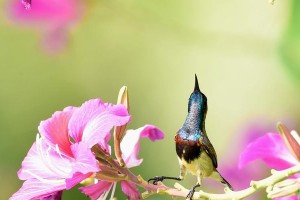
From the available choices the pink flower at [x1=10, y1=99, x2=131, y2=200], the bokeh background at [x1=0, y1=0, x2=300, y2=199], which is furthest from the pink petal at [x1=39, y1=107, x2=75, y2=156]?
the bokeh background at [x1=0, y1=0, x2=300, y2=199]

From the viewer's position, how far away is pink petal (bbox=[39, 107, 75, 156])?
→ 13.5 inches

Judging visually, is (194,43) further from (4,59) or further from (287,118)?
(4,59)

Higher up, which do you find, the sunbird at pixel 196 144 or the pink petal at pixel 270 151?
the sunbird at pixel 196 144

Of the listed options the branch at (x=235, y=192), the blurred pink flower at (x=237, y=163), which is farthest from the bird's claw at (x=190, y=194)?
the blurred pink flower at (x=237, y=163)

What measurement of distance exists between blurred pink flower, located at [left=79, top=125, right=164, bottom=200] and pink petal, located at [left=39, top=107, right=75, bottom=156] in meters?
0.02

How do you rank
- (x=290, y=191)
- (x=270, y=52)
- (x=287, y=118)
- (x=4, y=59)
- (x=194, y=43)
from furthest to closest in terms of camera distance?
(x=4, y=59), (x=194, y=43), (x=270, y=52), (x=287, y=118), (x=290, y=191)

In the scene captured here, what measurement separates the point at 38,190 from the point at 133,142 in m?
0.06

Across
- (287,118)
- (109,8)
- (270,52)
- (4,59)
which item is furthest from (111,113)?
(4,59)

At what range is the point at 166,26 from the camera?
1.18 meters

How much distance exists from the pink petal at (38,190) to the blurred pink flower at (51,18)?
67 cm

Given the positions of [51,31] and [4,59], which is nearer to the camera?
[51,31]

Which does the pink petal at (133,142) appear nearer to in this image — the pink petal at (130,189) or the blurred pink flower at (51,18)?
the pink petal at (130,189)

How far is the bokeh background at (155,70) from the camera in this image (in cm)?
101

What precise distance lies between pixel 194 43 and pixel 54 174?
0.78 meters
